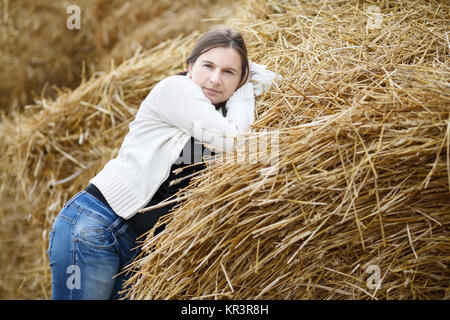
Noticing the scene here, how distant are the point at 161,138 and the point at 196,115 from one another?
14 centimetres

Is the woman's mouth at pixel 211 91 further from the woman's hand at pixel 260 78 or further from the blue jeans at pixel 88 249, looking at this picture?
the blue jeans at pixel 88 249

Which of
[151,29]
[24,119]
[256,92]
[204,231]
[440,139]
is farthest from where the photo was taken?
[151,29]

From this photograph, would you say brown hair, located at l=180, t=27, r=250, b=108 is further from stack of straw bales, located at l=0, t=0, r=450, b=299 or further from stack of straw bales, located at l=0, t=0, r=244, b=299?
stack of straw bales, located at l=0, t=0, r=244, b=299

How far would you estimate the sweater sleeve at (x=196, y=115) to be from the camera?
4.01 ft

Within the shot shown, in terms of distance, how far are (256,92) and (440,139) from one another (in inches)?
26.0

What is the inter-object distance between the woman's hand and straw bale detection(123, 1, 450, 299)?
260mm

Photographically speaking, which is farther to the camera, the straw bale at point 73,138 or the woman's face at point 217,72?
the straw bale at point 73,138

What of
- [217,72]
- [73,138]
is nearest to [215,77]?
[217,72]

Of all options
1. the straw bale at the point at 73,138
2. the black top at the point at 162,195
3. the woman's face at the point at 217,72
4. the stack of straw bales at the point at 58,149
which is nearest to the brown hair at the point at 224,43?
the woman's face at the point at 217,72

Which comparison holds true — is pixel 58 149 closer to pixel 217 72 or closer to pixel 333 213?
pixel 217 72

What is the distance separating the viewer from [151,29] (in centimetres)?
282

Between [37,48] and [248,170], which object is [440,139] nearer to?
[248,170]

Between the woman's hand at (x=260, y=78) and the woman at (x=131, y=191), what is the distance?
0.56 ft
